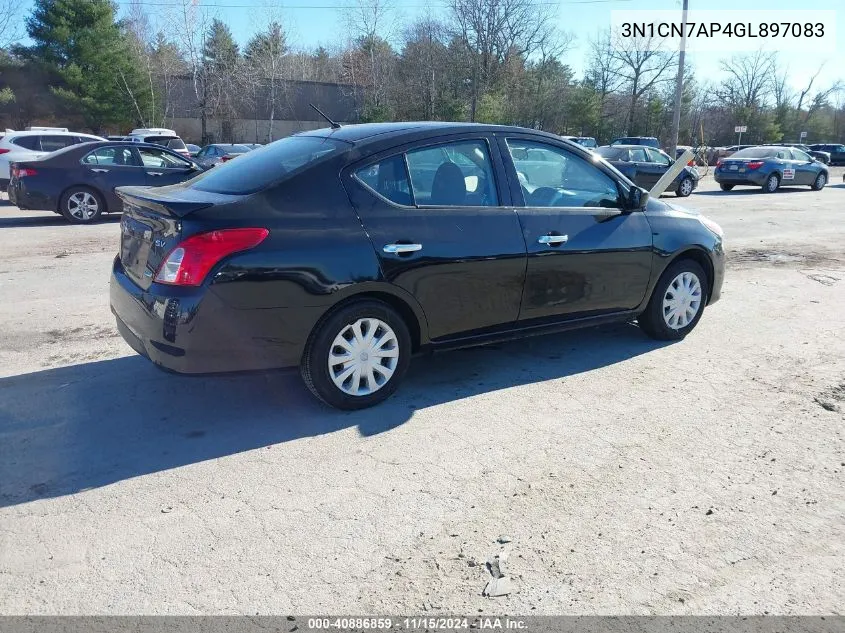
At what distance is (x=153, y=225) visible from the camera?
3.96 metres

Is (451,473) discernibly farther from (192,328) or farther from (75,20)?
(75,20)

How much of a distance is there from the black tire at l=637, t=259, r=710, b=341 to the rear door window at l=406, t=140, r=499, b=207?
5.91ft

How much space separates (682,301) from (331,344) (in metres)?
3.22

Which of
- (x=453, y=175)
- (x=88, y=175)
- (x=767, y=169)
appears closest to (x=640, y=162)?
(x=767, y=169)

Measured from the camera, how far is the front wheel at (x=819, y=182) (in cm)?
2444

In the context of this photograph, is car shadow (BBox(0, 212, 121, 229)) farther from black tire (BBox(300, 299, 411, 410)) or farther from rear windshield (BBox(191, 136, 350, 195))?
black tire (BBox(300, 299, 411, 410))

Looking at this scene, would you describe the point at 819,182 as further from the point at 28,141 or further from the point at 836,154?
the point at 836,154

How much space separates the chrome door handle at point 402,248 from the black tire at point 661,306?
234 centimetres

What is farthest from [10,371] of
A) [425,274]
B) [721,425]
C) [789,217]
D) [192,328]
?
[789,217]

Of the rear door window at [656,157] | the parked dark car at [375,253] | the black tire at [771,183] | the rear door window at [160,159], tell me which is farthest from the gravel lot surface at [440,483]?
the black tire at [771,183]

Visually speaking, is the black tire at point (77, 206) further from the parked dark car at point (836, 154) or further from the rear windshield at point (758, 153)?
the parked dark car at point (836, 154)

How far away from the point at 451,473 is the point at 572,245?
83.7 inches

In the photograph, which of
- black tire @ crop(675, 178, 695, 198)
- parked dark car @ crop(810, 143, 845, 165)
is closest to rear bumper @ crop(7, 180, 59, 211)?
black tire @ crop(675, 178, 695, 198)

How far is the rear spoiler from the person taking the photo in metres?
3.81
